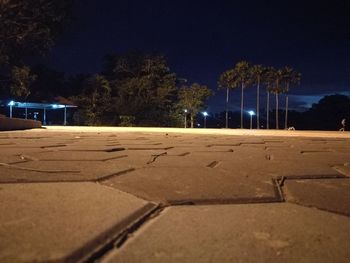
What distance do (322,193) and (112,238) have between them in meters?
1.48

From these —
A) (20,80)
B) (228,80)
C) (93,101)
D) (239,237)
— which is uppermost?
(228,80)

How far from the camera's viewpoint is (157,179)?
2738mm

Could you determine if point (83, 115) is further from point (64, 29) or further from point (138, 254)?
point (138, 254)

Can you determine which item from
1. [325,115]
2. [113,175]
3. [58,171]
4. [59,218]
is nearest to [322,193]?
[113,175]

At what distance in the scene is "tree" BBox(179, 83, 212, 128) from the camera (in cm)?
3506

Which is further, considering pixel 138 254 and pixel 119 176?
pixel 119 176

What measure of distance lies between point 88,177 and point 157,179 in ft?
1.62

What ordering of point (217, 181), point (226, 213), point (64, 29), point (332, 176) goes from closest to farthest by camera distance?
1. point (226, 213)
2. point (217, 181)
3. point (332, 176)
4. point (64, 29)

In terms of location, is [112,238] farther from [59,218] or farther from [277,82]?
[277,82]

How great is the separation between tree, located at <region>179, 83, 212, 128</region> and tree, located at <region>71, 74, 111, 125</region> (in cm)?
652

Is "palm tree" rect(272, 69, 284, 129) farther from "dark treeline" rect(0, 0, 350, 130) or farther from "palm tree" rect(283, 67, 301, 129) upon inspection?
"dark treeline" rect(0, 0, 350, 130)

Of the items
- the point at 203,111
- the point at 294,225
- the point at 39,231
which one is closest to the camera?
the point at 39,231

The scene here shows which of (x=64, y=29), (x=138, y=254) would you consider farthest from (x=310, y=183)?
(x=64, y=29)

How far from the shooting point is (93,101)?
1276 inches
